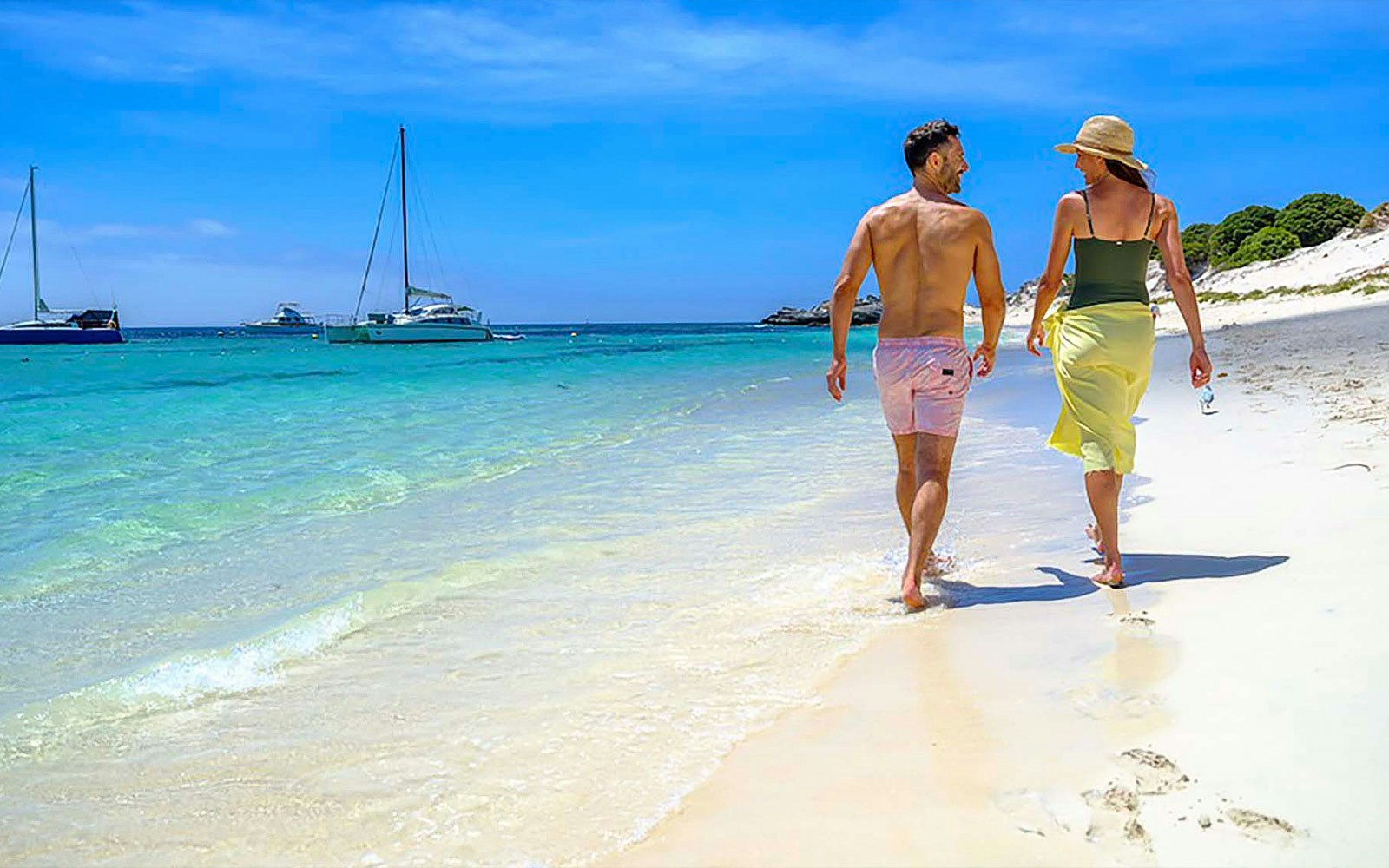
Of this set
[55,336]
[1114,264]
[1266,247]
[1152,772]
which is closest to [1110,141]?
[1114,264]

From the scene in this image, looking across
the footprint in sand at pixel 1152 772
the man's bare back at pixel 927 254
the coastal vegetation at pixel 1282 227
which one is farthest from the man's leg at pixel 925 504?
the coastal vegetation at pixel 1282 227

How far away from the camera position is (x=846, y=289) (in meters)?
4.30

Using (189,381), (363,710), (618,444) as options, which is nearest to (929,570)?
(363,710)

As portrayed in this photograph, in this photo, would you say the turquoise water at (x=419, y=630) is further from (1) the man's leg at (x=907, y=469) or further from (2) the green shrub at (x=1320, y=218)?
(2) the green shrub at (x=1320, y=218)

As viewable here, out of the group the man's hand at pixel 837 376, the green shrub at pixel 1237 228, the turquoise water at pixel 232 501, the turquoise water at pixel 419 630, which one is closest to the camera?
the turquoise water at pixel 419 630

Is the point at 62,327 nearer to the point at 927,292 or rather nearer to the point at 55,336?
the point at 55,336

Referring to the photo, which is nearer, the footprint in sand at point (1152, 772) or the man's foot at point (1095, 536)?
the footprint in sand at point (1152, 772)

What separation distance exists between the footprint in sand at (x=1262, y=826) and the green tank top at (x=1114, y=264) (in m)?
2.57

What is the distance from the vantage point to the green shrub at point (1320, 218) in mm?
52906

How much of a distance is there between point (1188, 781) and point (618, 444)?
353 inches

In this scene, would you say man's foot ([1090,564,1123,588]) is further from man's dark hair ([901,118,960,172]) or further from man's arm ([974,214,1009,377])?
man's dark hair ([901,118,960,172])

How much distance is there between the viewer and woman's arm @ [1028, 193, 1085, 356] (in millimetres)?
4145

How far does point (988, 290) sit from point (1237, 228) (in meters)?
65.7

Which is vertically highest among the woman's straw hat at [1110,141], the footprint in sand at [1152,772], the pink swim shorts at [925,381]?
the woman's straw hat at [1110,141]
